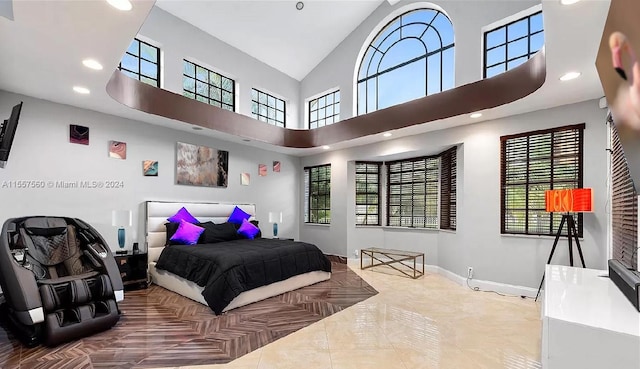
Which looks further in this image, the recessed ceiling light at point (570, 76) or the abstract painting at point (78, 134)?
the abstract painting at point (78, 134)

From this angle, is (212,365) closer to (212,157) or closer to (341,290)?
(341,290)

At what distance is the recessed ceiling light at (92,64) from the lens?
2.84 m

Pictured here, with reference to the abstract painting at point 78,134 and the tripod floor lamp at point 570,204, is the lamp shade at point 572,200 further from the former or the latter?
the abstract painting at point 78,134

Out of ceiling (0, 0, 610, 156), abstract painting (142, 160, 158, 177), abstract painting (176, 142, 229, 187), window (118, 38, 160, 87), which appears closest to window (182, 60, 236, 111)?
window (118, 38, 160, 87)

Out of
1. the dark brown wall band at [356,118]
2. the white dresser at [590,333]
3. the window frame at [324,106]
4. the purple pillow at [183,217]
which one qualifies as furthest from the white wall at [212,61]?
the white dresser at [590,333]

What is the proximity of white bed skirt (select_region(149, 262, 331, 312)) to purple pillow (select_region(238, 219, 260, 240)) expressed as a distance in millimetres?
1435

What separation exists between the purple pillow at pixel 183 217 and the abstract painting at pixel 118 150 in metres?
1.19

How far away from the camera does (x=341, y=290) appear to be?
14.7 feet

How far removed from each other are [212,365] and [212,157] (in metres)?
4.18

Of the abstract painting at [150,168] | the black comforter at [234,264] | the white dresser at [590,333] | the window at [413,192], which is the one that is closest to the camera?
the white dresser at [590,333]

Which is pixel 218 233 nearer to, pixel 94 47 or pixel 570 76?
pixel 94 47

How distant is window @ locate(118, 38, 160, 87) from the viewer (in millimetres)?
4742

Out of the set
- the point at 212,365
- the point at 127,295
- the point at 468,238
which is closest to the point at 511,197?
the point at 468,238

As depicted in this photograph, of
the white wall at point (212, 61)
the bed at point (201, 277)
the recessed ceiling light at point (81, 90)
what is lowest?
the bed at point (201, 277)
